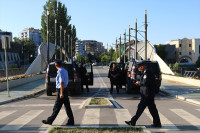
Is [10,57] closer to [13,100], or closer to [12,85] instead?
[12,85]

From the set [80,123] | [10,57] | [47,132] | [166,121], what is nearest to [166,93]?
[166,121]

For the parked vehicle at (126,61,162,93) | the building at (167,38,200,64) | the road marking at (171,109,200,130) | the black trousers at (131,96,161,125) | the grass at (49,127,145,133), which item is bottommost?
the road marking at (171,109,200,130)

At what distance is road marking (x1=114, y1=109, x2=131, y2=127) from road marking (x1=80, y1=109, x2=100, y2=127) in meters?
0.61

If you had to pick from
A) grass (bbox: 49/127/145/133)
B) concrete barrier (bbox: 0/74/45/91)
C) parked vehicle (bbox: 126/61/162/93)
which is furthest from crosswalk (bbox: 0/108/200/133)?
concrete barrier (bbox: 0/74/45/91)

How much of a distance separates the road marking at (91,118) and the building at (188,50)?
116 meters

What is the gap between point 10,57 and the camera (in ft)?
309

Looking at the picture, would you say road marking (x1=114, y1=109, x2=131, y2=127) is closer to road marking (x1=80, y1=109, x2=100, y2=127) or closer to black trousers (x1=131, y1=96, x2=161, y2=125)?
black trousers (x1=131, y1=96, x2=161, y2=125)

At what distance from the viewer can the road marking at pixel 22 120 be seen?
264 inches

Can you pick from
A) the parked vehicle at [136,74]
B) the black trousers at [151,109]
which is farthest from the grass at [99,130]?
the parked vehicle at [136,74]

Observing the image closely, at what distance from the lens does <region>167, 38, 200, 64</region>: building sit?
116688 millimetres

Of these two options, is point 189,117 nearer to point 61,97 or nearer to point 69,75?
point 61,97

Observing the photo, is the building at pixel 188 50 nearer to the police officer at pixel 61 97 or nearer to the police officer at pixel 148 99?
the police officer at pixel 148 99

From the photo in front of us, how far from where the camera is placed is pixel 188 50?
388 ft

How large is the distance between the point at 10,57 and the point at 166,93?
285 feet
